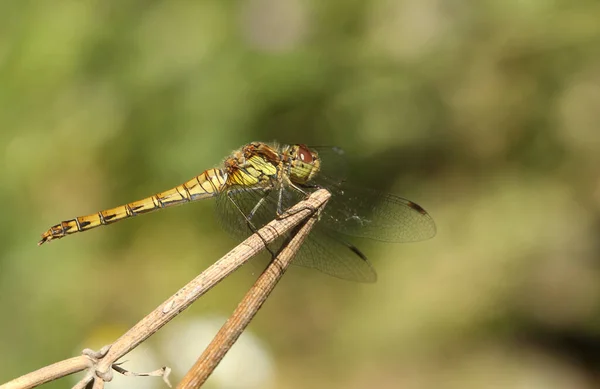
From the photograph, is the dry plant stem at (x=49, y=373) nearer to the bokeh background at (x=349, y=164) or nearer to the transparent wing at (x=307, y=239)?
the transparent wing at (x=307, y=239)

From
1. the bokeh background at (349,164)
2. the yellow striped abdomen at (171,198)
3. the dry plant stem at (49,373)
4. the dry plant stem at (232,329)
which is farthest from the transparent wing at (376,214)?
the dry plant stem at (49,373)

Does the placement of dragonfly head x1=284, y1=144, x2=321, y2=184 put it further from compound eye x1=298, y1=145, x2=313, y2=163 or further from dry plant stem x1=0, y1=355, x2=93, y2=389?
dry plant stem x1=0, y1=355, x2=93, y2=389

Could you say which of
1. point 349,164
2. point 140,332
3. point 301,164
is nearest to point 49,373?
point 140,332

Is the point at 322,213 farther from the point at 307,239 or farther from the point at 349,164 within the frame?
the point at 349,164

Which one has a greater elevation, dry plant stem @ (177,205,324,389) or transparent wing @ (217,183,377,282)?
transparent wing @ (217,183,377,282)

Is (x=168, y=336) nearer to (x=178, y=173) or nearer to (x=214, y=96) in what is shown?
(x=178, y=173)

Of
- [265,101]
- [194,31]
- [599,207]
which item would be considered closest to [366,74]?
[265,101]

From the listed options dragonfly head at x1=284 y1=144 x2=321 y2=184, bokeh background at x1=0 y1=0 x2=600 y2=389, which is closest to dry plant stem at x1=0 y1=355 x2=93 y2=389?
dragonfly head at x1=284 y1=144 x2=321 y2=184
